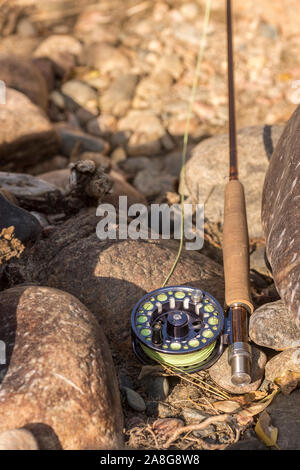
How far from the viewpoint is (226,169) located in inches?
193

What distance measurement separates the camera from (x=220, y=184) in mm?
4914

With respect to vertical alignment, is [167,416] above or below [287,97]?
below

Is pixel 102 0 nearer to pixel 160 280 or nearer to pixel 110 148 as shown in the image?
pixel 110 148

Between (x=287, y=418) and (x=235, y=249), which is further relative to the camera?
(x=235, y=249)

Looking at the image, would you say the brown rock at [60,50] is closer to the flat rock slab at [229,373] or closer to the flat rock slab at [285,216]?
the flat rock slab at [285,216]

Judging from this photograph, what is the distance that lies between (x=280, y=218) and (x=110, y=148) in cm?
370

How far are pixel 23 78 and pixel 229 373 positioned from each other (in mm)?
4639

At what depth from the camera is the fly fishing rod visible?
3039 mm

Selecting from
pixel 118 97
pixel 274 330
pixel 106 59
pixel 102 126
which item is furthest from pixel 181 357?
pixel 106 59

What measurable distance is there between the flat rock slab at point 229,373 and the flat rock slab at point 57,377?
0.64m

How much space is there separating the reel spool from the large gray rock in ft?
5.30

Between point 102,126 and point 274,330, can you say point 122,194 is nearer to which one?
point 274,330

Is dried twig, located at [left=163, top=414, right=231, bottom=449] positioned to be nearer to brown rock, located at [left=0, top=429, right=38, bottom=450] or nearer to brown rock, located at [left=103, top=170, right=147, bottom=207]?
brown rock, located at [left=0, top=429, right=38, bottom=450]
